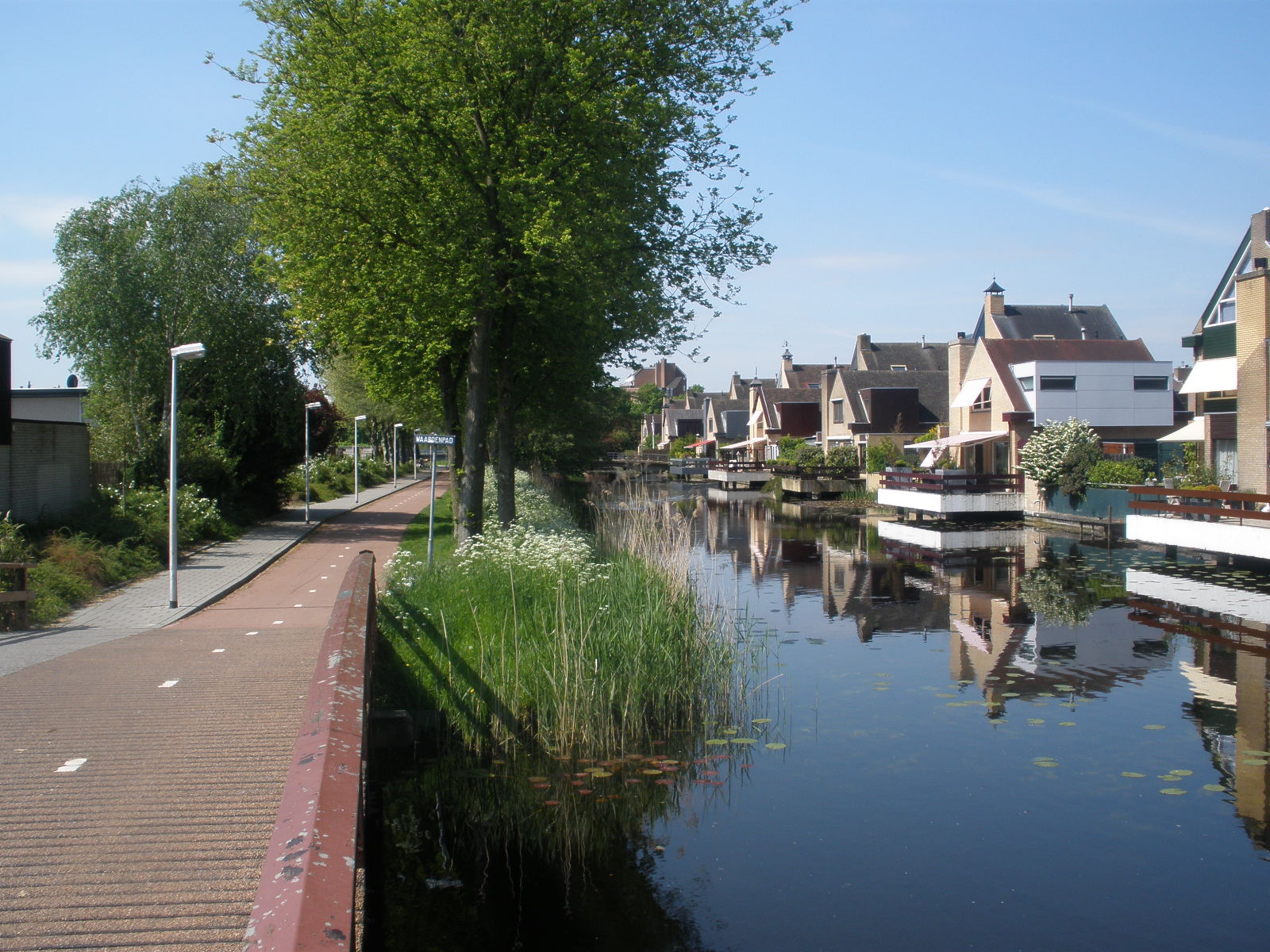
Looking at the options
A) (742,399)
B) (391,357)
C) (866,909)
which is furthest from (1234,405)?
(742,399)

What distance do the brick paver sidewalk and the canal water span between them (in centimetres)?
142

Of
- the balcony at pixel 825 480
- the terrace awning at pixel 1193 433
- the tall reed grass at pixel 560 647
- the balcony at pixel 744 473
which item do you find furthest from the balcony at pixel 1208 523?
the balcony at pixel 744 473

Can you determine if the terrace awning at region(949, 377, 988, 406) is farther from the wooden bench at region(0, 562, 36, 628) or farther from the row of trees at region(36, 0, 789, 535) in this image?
the wooden bench at region(0, 562, 36, 628)

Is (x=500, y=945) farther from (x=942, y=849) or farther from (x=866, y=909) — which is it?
(x=942, y=849)

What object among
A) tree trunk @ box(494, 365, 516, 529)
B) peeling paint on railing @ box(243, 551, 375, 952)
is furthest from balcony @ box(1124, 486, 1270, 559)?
peeling paint on railing @ box(243, 551, 375, 952)

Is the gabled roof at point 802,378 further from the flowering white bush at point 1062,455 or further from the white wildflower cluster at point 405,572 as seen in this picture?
the white wildflower cluster at point 405,572

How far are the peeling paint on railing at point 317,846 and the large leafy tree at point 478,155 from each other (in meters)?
11.6

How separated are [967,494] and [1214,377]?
351 inches

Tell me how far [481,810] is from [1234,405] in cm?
2855

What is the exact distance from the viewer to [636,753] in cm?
976

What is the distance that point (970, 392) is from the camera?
44844mm

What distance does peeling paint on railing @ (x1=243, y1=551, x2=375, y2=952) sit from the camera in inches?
105

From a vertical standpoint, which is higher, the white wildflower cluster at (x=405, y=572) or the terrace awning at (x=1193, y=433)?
the terrace awning at (x=1193, y=433)

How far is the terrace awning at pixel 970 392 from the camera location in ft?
144
